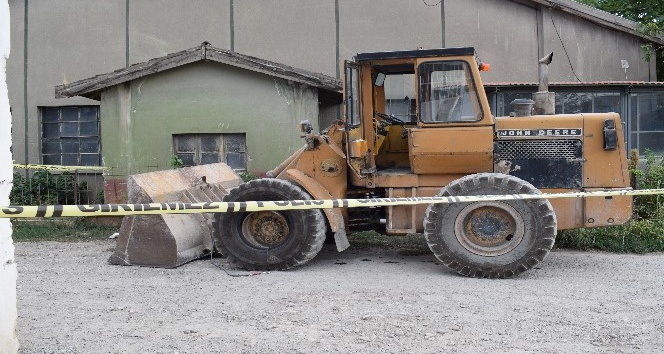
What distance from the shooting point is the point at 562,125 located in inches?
313

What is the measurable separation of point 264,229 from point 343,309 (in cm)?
239

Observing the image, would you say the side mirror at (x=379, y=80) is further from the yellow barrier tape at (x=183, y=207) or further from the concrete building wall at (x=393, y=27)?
the concrete building wall at (x=393, y=27)

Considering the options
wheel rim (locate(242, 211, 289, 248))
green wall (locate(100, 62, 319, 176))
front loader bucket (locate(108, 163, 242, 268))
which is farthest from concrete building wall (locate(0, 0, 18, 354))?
green wall (locate(100, 62, 319, 176))

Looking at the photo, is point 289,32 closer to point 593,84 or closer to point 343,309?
point 593,84

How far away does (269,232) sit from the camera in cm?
806

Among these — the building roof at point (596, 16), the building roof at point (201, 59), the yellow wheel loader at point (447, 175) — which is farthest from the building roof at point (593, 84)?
the yellow wheel loader at point (447, 175)

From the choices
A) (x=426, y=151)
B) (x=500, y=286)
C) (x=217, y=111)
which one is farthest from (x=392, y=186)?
(x=217, y=111)

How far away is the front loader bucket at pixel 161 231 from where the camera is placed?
26.5 feet

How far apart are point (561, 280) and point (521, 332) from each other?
7.40 feet

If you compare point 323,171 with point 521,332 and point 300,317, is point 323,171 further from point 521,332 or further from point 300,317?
point 521,332

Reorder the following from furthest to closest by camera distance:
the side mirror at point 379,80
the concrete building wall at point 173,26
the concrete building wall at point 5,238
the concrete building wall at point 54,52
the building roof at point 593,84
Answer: the concrete building wall at point 54,52 → the concrete building wall at point 173,26 → the building roof at point 593,84 → the side mirror at point 379,80 → the concrete building wall at point 5,238

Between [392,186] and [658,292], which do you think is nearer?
[658,292]

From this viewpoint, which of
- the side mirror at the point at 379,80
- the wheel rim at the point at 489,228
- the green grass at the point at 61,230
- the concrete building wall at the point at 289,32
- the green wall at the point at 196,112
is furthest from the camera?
the concrete building wall at the point at 289,32

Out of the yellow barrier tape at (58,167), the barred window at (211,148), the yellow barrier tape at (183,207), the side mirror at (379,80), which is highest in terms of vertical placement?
the side mirror at (379,80)
